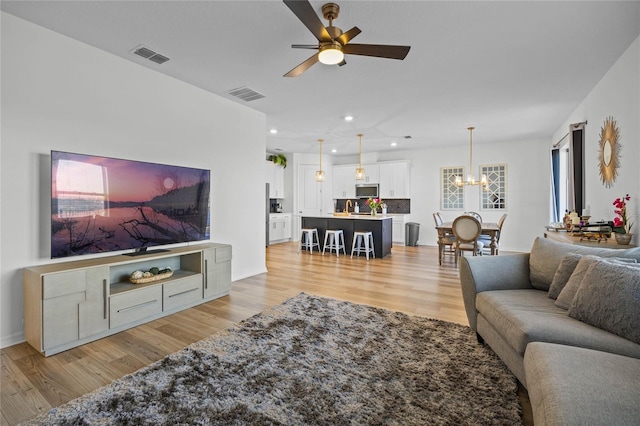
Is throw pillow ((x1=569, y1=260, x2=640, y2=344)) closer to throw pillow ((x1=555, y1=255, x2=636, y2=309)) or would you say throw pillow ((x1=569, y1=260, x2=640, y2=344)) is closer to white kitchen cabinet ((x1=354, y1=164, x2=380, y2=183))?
throw pillow ((x1=555, y1=255, x2=636, y2=309))

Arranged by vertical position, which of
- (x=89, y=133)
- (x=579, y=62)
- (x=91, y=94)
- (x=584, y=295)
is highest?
(x=579, y=62)

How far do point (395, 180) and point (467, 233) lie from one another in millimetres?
3680

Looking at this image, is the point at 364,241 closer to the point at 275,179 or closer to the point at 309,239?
the point at 309,239

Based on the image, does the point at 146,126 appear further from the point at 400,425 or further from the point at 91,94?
the point at 400,425

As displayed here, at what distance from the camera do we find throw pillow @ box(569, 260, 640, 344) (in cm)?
155

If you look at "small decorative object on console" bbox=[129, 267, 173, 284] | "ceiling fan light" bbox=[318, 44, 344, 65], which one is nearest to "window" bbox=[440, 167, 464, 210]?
"ceiling fan light" bbox=[318, 44, 344, 65]

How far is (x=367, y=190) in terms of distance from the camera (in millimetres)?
9000

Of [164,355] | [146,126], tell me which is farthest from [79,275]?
[146,126]

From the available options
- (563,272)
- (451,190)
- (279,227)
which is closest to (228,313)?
(563,272)

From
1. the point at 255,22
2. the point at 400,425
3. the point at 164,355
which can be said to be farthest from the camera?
the point at 255,22

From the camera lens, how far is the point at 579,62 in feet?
10.6

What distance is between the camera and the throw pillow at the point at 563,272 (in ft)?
6.97

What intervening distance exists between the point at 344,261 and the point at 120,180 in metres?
4.14

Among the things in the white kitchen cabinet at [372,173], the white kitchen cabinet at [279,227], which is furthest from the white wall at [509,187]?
the white kitchen cabinet at [279,227]
